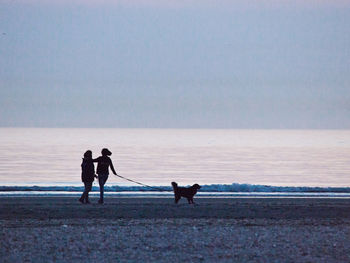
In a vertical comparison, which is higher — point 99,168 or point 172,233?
point 99,168

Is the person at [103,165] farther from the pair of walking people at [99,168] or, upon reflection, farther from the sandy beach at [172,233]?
the sandy beach at [172,233]

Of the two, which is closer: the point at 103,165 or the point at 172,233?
the point at 172,233

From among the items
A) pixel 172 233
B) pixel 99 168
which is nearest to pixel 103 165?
pixel 99 168

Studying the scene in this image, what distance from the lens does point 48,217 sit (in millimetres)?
19297

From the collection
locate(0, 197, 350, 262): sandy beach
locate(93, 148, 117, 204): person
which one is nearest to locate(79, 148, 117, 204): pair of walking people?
locate(93, 148, 117, 204): person

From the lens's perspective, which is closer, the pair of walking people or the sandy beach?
the sandy beach

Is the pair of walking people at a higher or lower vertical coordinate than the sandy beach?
higher

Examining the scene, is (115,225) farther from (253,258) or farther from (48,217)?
(253,258)

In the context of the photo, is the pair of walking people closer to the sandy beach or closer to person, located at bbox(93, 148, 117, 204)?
person, located at bbox(93, 148, 117, 204)

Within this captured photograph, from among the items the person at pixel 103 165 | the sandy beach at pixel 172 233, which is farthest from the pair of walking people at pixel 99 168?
the sandy beach at pixel 172 233

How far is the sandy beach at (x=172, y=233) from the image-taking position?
13.2 metres

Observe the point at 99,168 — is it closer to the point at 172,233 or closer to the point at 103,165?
the point at 103,165

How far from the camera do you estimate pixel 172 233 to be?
51.5 ft

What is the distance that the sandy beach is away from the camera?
13.2 metres
